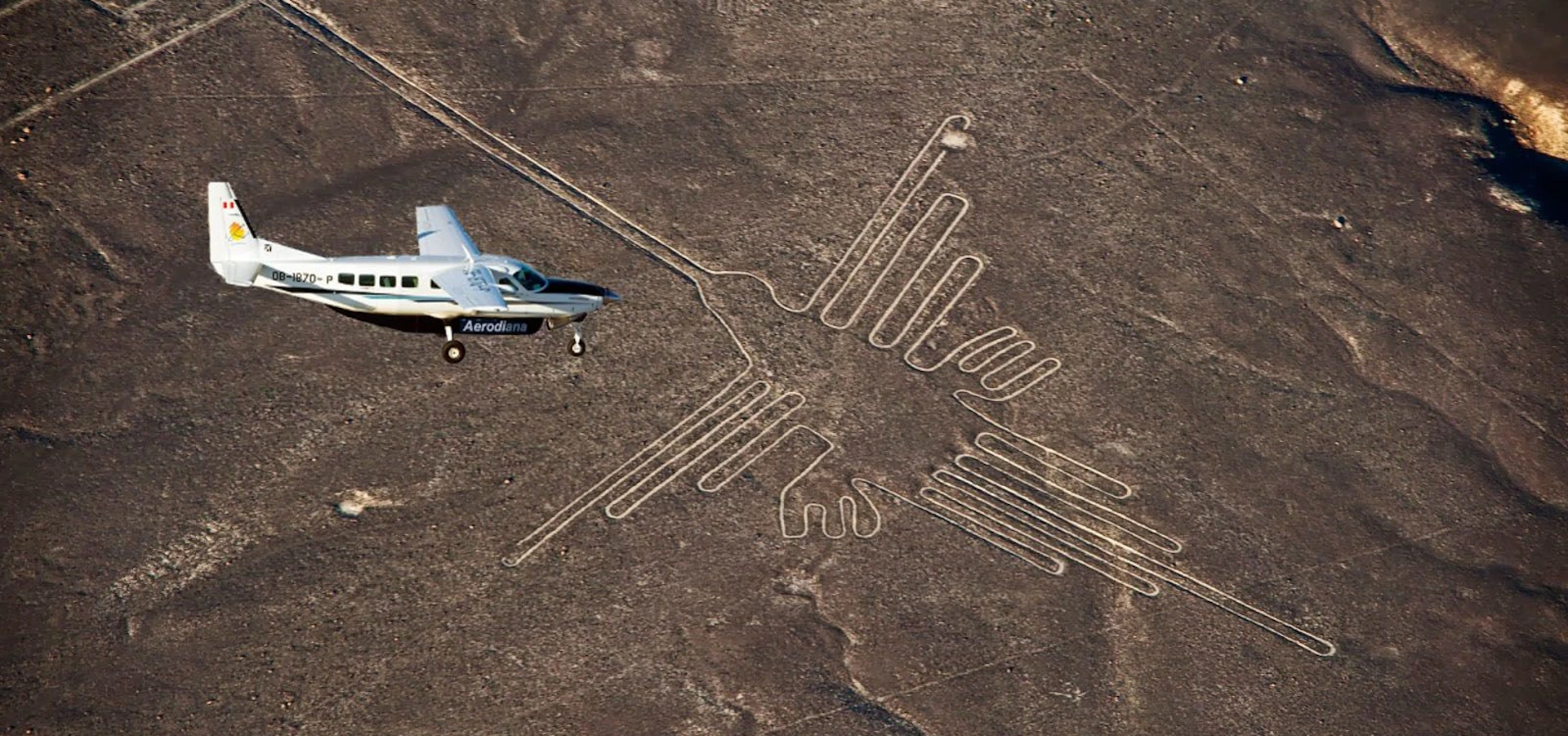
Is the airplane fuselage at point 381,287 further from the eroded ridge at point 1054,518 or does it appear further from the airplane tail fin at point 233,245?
the eroded ridge at point 1054,518

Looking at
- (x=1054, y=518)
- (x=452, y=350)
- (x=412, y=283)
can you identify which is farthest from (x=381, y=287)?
(x=1054, y=518)

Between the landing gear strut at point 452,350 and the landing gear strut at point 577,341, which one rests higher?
the landing gear strut at point 577,341

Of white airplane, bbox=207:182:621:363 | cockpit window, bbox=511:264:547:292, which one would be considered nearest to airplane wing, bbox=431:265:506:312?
white airplane, bbox=207:182:621:363

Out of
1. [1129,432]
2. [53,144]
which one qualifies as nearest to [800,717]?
[1129,432]

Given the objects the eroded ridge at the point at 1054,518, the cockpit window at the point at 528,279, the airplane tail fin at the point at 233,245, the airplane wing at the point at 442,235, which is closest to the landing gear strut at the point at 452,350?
the airplane wing at the point at 442,235

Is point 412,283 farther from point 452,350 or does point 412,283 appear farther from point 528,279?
point 528,279
